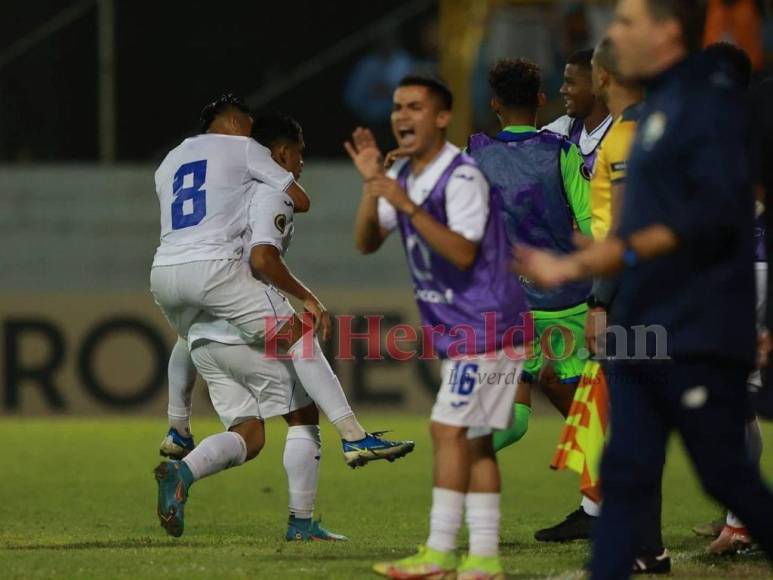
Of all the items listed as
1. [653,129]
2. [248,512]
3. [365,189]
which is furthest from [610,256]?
[248,512]

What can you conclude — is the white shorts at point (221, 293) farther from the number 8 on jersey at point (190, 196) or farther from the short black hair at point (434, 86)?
the short black hair at point (434, 86)

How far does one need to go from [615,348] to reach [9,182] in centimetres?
1202

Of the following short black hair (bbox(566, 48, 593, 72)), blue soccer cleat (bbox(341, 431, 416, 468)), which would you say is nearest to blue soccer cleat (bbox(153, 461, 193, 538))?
blue soccer cleat (bbox(341, 431, 416, 468))

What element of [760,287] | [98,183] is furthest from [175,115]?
[760,287]

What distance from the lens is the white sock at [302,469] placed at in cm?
701

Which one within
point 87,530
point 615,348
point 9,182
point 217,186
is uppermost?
point 9,182

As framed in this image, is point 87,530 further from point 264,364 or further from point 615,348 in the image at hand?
point 615,348

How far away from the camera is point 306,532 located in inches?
275

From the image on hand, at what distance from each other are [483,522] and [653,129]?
176 centimetres

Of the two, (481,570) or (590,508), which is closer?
(481,570)

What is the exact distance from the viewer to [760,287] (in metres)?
6.47

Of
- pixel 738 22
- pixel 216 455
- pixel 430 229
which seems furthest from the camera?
pixel 738 22

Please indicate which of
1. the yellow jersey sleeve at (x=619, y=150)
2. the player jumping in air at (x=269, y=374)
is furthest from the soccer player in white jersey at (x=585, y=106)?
the yellow jersey sleeve at (x=619, y=150)

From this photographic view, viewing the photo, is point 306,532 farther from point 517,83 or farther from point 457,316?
point 517,83
